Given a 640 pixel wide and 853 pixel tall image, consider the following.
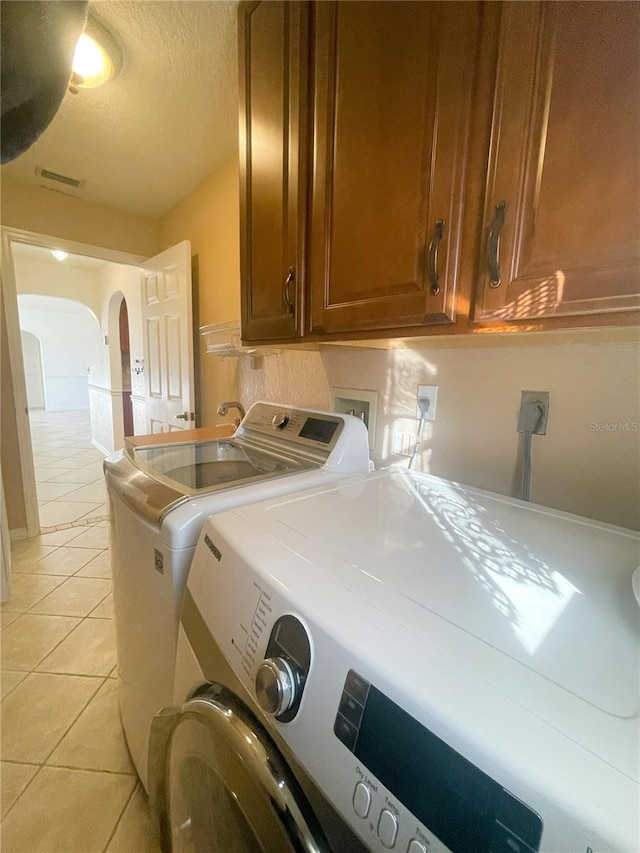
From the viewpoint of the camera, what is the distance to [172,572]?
0.74m

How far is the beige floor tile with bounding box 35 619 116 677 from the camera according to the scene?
1.48 meters

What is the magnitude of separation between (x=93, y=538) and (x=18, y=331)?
1.48 meters

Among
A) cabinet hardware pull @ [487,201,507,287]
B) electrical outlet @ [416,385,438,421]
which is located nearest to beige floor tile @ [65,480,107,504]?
electrical outlet @ [416,385,438,421]

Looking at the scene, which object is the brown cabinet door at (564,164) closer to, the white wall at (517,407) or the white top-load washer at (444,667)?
the white wall at (517,407)

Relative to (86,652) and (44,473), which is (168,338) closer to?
(86,652)

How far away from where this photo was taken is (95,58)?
1302mm

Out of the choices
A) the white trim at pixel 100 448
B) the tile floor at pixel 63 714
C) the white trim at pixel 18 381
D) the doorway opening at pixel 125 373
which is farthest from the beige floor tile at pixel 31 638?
the white trim at pixel 100 448

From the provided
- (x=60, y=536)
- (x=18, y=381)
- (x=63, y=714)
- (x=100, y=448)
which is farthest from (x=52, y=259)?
(x=63, y=714)

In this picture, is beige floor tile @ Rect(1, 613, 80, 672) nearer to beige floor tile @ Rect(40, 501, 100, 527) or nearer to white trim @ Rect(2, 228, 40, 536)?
white trim @ Rect(2, 228, 40, 536)

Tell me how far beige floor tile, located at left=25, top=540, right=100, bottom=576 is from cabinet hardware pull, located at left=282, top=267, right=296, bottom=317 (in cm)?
209

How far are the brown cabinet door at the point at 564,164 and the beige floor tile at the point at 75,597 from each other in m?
2.23

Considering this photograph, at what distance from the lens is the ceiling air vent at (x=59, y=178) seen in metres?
2.09

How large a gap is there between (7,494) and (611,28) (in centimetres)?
333

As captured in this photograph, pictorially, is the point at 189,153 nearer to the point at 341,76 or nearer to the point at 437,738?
the point at 341,76
